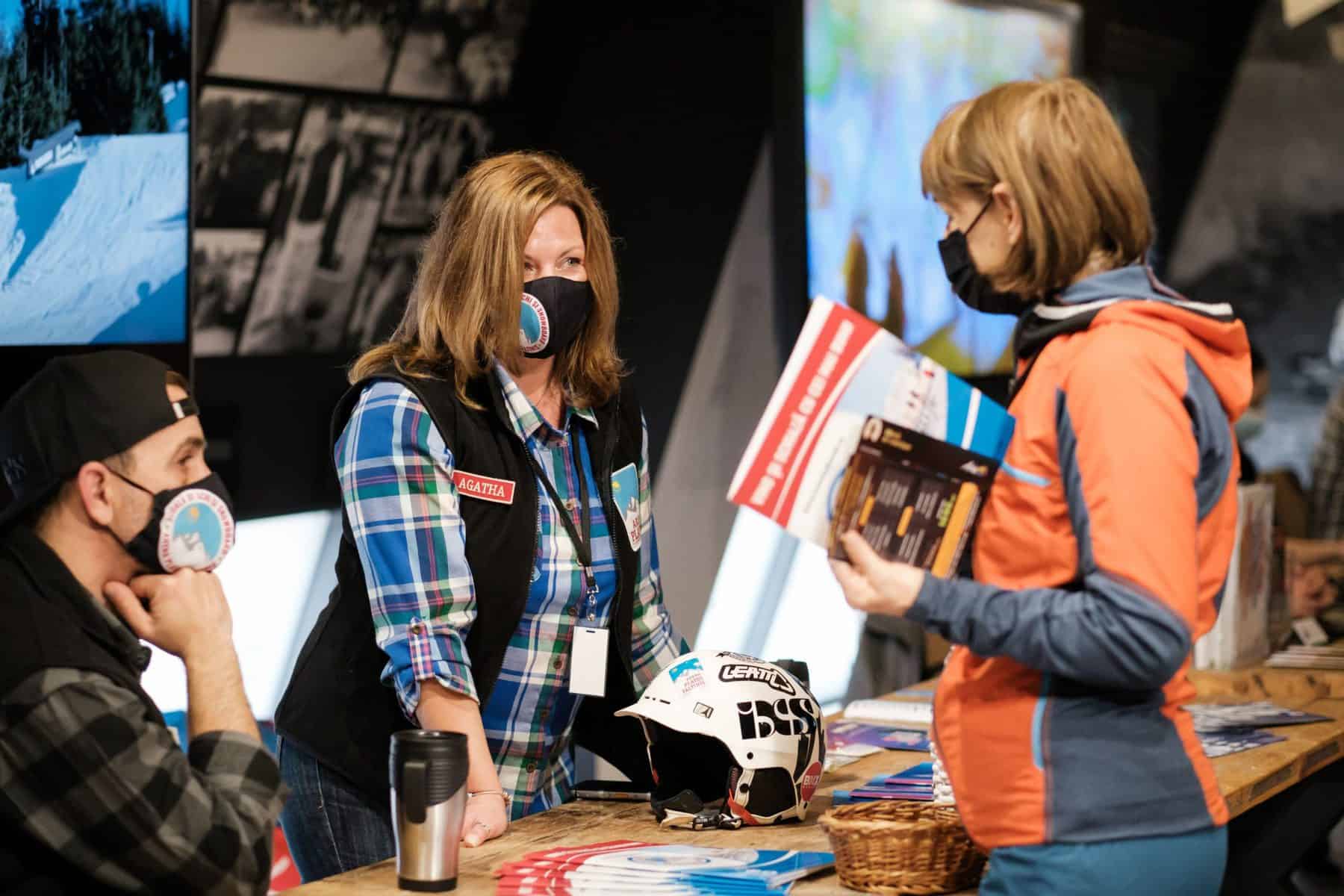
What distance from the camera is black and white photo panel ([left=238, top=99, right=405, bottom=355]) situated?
4.28m

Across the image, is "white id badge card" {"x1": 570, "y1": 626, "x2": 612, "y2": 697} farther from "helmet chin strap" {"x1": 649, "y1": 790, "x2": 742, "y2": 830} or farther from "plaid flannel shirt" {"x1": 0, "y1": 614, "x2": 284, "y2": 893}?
"plaid flannel shirt" {"x1": 0, "y1": 614, "x2": 284, "y2": 893}

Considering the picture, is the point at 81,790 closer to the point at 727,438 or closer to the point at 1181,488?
A: the point at 1181,488

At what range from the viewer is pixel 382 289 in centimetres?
461

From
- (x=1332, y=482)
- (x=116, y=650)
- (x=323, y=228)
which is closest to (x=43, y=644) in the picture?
(x=116, y=650)

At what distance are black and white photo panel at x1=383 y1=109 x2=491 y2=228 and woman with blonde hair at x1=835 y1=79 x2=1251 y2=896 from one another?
119 inches

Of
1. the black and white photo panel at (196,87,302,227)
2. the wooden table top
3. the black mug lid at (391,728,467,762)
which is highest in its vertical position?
the black and white photo panel at (196,87,302,227)

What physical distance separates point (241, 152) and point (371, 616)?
2.14m

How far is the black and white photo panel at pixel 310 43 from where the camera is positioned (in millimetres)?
4055

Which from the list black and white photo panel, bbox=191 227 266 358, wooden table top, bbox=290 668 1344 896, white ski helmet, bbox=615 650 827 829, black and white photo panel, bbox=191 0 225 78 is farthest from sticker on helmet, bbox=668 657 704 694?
black and white photo panel, bbox=191 0 225 78

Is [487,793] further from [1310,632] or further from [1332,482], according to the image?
[1332,482]

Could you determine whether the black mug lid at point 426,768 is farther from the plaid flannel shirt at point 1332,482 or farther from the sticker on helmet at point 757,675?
the plaid flannel shirt at point 1332,482

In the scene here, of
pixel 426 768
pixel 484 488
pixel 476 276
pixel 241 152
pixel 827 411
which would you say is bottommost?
pixel 426 768

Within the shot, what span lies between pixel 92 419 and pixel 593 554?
0.94 m

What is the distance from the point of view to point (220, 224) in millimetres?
4125
